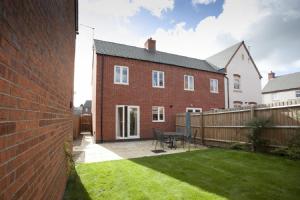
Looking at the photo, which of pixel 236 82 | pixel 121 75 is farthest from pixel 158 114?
pixel 236 82

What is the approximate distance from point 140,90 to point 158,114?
102 inches

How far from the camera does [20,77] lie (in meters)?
1.15

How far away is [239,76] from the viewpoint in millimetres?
19891

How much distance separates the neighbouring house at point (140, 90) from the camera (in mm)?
12609

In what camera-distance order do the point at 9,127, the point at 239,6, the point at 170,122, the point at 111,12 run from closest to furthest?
the point at 9,127 → the point at 111,12 → the point at 239,6 → the point at 170,122

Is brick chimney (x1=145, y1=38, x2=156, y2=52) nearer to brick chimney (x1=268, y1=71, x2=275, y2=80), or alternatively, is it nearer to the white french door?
the white french door

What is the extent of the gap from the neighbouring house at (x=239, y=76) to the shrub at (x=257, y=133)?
11.2 meters

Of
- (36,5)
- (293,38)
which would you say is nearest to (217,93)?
(293,38)

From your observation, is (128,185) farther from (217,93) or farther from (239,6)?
(217,93)

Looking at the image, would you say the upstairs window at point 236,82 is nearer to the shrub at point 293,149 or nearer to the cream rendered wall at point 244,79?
the cream rendered wall at point 244,79

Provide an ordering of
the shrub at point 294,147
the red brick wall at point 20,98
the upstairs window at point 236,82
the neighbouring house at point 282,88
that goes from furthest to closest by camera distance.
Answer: the neighbouring house at point 282,88, the upstairs window at point 236,82, the shrub at point 294,147, the red brick wall at point 20,98

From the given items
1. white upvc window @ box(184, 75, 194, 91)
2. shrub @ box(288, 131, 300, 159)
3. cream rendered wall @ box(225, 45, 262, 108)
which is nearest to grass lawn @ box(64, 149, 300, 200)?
shrub @ box(288, 131, 300, 159)

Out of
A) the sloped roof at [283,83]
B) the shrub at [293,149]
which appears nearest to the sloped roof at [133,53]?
the shrub at [293,149]

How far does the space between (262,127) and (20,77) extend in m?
8.83
